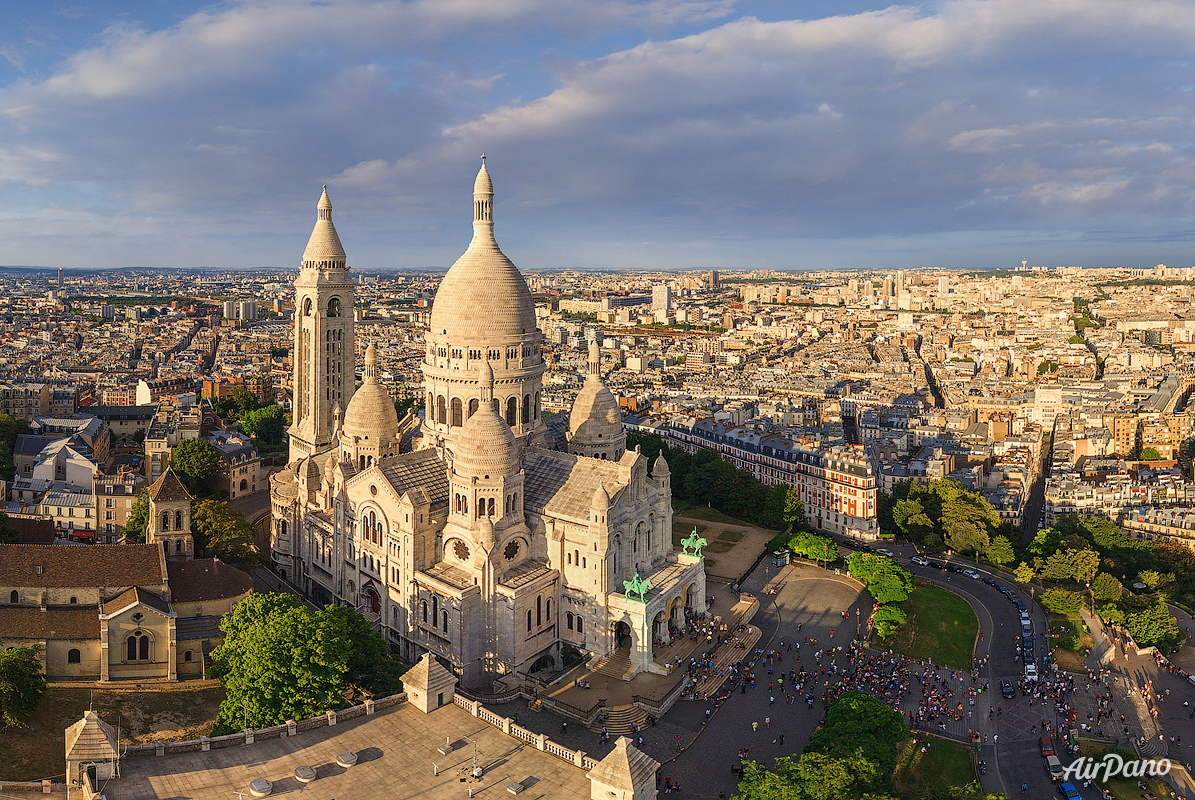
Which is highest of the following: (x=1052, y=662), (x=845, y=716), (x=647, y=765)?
(x=647, y=765)

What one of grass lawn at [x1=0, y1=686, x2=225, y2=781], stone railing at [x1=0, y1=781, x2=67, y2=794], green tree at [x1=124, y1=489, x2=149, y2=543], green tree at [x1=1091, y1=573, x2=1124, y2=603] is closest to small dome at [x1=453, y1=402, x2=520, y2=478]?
grass lawn at [x1=0, y1=686, x2=225, y2=781]

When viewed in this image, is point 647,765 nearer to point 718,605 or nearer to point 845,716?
point 845,716

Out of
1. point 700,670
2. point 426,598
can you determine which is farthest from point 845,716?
point 426,598

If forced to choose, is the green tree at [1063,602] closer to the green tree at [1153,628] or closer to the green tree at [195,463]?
the green tree at [1153,628]

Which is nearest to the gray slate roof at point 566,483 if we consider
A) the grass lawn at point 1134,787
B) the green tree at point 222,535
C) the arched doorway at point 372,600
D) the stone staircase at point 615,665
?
the stone staircase at point 615,665

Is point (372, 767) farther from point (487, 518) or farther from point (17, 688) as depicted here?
point (487, 518)

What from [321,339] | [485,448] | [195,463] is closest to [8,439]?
[195,463]

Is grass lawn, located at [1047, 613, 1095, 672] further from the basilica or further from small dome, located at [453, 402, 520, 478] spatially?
small dome, located at [453, 402, 520, 478]
